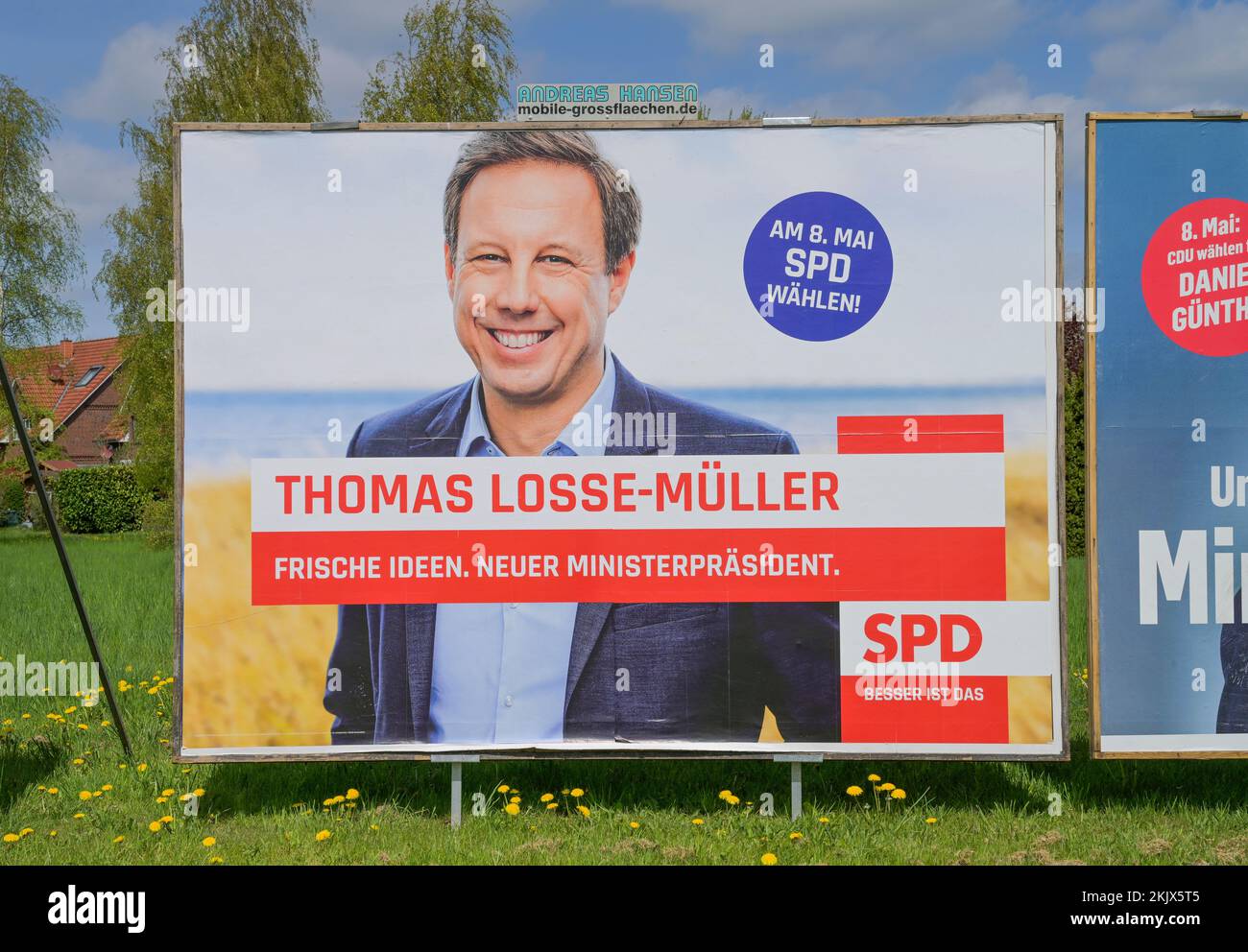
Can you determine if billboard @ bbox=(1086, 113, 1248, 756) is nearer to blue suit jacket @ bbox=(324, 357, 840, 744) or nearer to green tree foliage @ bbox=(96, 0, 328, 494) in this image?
blue suit jacket @ bbox=(324, 357, 840, 744)

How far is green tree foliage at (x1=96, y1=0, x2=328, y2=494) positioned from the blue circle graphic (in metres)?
15.6

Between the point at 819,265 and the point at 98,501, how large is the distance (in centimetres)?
3144

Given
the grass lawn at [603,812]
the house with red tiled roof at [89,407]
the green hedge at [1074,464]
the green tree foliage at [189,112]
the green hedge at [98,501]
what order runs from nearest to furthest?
the grass lawn at [603,812]
the green hedge at [1074,464]
the green tree foliage at [189,112]
the green hedge at [98,501]
the house with red tiled roof at [89,407]

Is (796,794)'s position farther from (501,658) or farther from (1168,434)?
(1168,434)

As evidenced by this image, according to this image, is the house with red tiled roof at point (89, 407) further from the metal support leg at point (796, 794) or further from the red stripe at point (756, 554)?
the metal support leg at point (796, 794)

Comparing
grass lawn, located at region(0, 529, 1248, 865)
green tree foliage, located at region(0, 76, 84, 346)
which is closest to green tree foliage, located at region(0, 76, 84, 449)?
green tree foliage, located at region(0, 76, 84, 346)

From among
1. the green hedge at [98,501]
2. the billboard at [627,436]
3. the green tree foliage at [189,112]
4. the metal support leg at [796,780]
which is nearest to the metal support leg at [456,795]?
the billboard at [627,436]

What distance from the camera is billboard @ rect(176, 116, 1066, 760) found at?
5254mm

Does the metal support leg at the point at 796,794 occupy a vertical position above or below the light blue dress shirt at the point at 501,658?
below

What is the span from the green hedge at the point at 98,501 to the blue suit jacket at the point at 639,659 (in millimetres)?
29136

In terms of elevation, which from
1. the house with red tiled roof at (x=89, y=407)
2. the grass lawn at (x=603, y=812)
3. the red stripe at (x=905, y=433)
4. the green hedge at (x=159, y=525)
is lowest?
the grass lawn at (x=603, y=812)

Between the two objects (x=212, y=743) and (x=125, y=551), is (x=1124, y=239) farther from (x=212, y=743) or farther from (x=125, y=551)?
(x=125, y=551)

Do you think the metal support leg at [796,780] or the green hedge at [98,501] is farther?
the green hedge at [98,501]

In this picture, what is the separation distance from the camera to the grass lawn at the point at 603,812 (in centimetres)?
515
